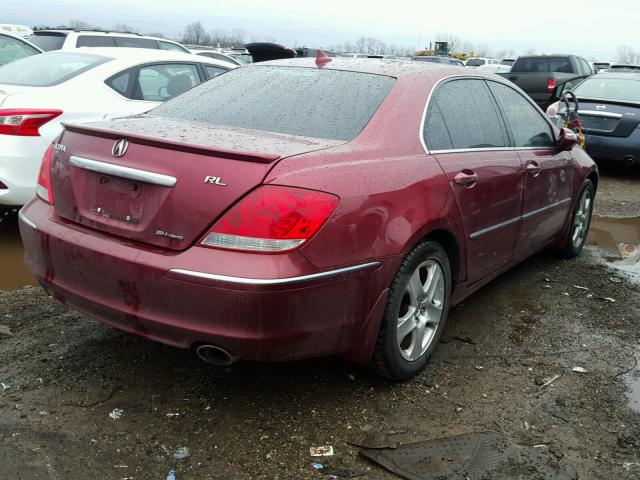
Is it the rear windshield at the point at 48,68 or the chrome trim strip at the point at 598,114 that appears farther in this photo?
the chrome trim strip at the point at 598,114

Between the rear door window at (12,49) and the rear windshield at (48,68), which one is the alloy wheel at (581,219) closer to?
the rear windshield at (48,68)

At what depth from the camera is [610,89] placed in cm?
997

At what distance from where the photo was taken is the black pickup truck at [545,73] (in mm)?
14102

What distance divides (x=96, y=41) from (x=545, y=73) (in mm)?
9684

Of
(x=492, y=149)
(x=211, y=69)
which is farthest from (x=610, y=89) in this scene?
(x=492, y=149)

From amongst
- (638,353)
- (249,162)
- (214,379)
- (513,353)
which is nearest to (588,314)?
(638,353)

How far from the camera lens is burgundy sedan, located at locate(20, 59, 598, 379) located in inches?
96.0

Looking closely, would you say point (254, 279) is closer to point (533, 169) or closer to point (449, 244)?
point (449, 244)

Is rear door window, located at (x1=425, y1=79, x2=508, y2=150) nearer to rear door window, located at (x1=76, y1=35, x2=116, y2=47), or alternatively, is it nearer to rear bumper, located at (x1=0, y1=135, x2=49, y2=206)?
rear bumper, located at (x1=0, y1=135, x2=49, y2=206)

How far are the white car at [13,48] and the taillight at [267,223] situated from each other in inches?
293

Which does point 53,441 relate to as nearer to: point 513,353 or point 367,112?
point 367,112

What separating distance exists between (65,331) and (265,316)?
1.74 meters

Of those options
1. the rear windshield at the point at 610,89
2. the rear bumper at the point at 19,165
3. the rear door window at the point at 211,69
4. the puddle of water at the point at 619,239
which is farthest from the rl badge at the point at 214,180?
the rear windshield at the point at 610,89

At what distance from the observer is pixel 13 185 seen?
15.8ft
